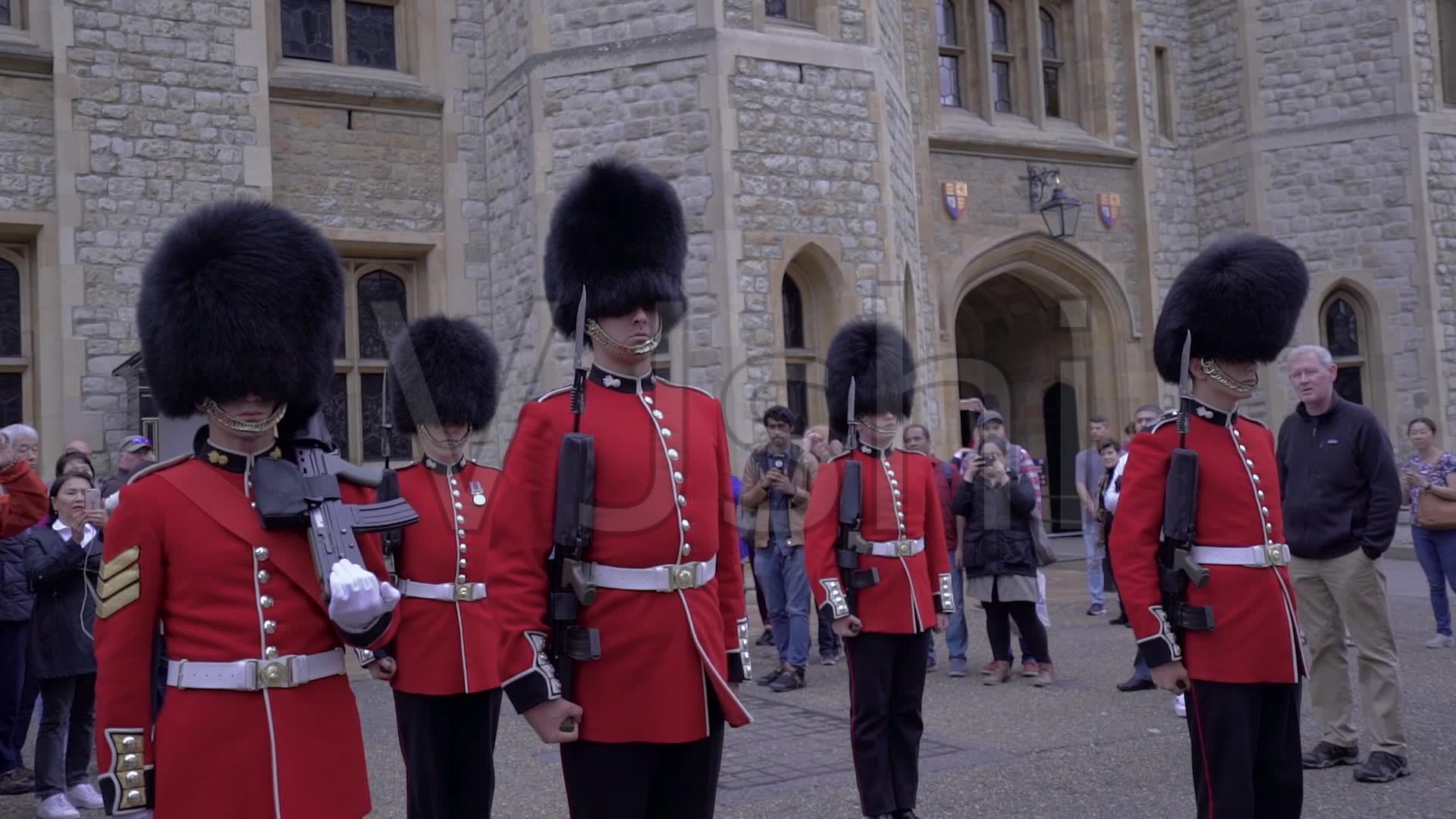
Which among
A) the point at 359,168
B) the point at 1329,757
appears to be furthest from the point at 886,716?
the point at 359,168

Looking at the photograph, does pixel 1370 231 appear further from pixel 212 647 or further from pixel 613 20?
pixel 212 647

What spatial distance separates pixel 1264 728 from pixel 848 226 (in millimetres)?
8228

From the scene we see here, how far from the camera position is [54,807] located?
5.40 meters

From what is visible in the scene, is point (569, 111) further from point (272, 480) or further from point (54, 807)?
point (272, 480)

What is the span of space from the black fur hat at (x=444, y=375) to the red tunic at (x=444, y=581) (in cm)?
33

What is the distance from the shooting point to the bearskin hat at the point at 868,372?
581 centimetres

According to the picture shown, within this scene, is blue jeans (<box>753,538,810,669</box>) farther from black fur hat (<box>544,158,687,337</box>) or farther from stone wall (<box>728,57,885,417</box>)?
black fur hat (<box>544,158,687,337</box>)

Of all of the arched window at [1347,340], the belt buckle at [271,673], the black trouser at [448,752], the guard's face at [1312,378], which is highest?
the arched window at [1347,340]

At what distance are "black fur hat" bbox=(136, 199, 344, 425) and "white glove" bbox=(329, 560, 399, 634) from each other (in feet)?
1.68

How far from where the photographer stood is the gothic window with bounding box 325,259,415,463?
39.2 ft

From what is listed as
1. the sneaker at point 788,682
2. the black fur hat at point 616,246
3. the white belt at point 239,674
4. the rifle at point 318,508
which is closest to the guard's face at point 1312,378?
the black fur hat at point 616,246

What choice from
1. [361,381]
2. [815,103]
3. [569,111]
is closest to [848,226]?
[815,103]

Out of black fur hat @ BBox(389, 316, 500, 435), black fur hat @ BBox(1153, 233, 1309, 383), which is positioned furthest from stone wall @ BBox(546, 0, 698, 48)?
black fur hat @ BBox(1153, 233, 1309, 383)

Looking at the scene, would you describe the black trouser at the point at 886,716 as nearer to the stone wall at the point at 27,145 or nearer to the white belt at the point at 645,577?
the white belt at the point at 645,577
